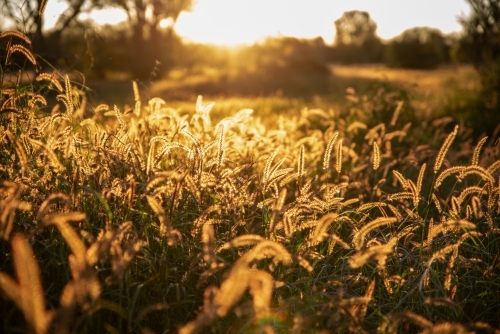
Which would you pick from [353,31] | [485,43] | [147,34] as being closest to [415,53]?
[147,34]

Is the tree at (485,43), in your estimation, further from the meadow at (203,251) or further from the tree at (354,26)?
the tree at (354,26)

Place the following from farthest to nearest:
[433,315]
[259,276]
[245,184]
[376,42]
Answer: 1. [376,42]
2. [245,184]
3. [433,315]
4. [259,276]

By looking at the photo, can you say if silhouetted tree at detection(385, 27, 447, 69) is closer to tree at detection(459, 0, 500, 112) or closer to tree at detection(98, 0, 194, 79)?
tree at detection(98, 0, 194, 79)

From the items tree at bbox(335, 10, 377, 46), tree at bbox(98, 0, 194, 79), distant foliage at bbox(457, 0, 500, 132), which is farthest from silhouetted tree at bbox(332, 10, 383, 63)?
distant foliage at bbox(457, 0, 500, 132)

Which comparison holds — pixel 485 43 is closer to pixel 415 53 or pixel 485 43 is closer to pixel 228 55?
pixel 228 55

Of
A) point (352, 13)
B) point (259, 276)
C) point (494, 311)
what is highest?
point (352, 13)

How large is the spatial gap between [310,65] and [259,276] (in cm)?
2719

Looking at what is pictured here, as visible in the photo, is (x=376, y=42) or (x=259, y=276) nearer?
(x=259, y=276)

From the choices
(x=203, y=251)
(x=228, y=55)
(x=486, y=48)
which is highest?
(x=228, y=55)

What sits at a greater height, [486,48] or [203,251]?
[486,48]

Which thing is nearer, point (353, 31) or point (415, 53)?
point (415, 53)

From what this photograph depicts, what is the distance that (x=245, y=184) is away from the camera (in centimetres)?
272

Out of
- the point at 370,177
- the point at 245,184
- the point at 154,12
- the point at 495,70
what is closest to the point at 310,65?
the point at 154,12

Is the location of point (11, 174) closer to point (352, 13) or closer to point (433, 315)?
point (433, 315)
